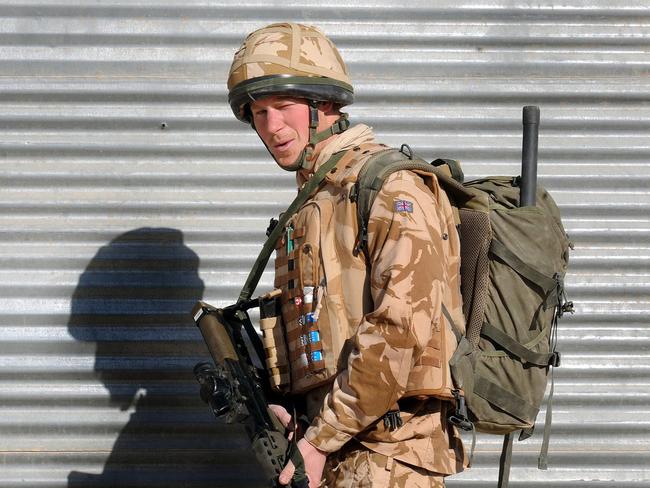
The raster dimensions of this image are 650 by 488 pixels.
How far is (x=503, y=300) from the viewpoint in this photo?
3020mm

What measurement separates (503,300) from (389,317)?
21.6 inches

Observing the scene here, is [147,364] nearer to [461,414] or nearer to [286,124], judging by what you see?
[286,124]

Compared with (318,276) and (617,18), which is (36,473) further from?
(617,18)

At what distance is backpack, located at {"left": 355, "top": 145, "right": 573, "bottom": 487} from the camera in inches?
117

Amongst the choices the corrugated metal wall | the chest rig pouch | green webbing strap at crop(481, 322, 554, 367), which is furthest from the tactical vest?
the corrugated metal wall

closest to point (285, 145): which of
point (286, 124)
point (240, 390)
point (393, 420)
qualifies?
point (286, 124)

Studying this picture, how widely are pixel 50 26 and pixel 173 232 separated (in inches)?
41.3

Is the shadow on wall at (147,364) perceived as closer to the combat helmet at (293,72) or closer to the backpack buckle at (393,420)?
the combat helmet at (293,72)

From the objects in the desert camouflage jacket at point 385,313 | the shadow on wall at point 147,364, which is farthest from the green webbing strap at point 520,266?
the shadow on wall at point 147,364

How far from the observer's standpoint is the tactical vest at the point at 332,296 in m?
2.78

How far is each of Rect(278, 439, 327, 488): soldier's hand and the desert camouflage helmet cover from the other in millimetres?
1051

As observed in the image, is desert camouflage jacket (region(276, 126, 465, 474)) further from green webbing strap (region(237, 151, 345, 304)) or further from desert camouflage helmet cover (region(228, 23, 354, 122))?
desert camouflage helmet cover (region(228, 23, 354, 122))

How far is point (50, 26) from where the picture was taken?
4.29m

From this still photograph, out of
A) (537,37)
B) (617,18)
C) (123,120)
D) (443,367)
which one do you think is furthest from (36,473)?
(617,18)
